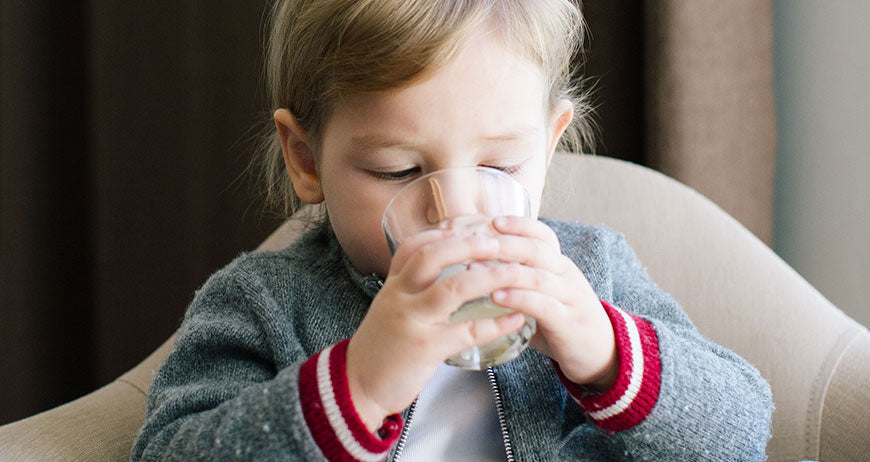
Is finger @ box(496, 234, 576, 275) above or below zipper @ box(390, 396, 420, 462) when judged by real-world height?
above

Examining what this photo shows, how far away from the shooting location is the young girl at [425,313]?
0.65 metres

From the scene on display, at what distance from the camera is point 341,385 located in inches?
26.2

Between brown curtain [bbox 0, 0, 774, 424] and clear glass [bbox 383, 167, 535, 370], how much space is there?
1.10 meters

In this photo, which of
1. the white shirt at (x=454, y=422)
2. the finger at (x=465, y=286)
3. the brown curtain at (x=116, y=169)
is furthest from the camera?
the brown curtain at (x=116, y=169)

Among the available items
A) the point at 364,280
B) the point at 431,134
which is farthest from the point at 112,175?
the point at 431,134

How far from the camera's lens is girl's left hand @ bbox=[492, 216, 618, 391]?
2.07 feet

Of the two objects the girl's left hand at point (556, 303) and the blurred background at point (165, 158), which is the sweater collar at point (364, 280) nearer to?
the girl's left hand at point (556, 303)

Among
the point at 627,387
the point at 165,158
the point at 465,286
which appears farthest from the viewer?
the point at 165,158

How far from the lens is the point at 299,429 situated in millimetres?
664

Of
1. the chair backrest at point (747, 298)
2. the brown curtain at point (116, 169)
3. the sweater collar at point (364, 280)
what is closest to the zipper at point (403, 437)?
the sweater collar at point (364, 280)

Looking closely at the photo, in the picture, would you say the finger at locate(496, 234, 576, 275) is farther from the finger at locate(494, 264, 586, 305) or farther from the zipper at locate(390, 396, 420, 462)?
the zipper at locate(390, 396, 420, 462)

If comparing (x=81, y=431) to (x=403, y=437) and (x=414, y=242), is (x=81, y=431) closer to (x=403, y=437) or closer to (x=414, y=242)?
(x=403, y=437)

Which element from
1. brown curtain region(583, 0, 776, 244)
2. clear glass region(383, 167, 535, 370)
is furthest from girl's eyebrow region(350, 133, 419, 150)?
brown curtain region(583, 0, 776, 244)

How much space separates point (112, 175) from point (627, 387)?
1.38 metres
